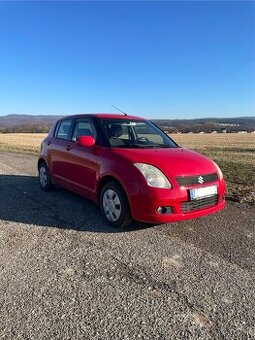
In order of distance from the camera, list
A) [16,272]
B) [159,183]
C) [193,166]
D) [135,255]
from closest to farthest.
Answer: [16,272] < [135,255] < [159,183] < [193,166]

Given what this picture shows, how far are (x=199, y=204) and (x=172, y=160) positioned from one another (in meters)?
0.71

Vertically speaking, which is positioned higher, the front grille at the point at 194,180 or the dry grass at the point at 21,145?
the front grille at the point at 194,180

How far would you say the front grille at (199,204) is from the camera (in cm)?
470

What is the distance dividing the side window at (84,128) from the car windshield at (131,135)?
0.18 m

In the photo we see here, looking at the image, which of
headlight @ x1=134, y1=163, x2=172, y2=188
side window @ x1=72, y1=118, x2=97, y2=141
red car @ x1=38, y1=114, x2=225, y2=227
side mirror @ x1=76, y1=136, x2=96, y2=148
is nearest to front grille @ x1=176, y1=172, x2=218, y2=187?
red car @ x1=38, y1=114, x2=225, y2=227

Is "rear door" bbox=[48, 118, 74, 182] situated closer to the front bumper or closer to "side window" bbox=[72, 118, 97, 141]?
"side window" bbox=[72, 118, 97, 141]

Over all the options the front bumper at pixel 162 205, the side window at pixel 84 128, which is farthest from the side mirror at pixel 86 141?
the front bumper at pixel 162 205

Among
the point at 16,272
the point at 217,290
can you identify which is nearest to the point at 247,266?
the point at 217,290

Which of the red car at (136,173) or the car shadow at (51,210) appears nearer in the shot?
the red car at (136,173)

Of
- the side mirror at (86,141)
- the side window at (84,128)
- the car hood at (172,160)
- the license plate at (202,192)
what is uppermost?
the side window at (84,128)

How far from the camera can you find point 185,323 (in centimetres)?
277

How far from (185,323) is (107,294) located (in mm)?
783

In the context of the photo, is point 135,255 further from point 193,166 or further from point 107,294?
point 193,166

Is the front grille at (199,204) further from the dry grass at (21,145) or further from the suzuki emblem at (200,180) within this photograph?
the dry grass at (21,145)
